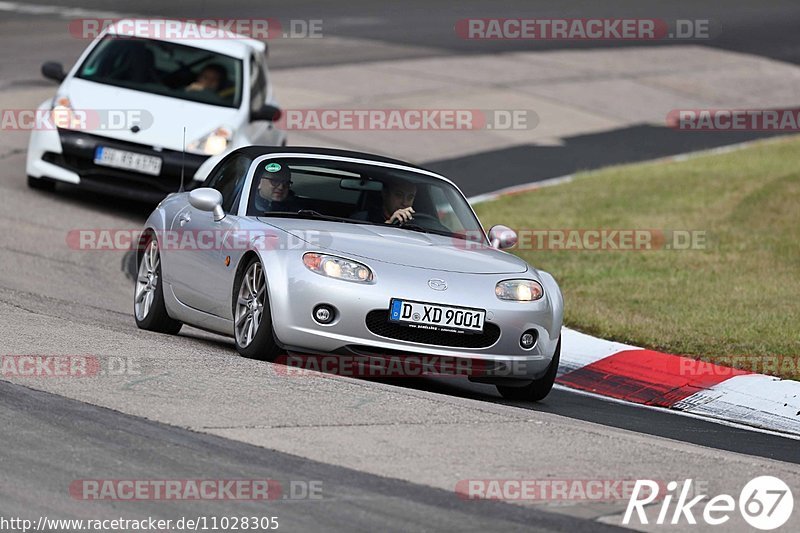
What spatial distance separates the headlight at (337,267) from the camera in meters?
8.72

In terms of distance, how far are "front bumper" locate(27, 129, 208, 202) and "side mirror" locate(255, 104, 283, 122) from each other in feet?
3.70

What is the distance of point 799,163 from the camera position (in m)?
20.5

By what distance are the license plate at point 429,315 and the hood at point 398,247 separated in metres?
0.29

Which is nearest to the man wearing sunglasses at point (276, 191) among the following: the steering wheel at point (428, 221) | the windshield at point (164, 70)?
the steering wheel at point (428, 221)

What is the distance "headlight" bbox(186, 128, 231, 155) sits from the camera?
1530 cm

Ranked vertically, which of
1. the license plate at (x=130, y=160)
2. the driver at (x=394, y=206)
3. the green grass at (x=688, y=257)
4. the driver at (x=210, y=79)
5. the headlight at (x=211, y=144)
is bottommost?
the green grass at (x=688, y=257)

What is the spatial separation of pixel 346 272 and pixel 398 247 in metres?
0.49

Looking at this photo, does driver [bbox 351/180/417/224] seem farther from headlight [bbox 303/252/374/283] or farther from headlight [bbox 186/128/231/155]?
headlight [bbox 186/128/231/155]

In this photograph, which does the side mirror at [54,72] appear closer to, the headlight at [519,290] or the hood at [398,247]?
the hood at [398,247]

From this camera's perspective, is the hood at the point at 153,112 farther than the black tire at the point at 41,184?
No

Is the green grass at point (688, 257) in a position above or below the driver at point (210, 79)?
below

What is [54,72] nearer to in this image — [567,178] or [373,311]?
[567,178]

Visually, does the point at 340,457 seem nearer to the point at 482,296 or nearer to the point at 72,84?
the point at 482,296

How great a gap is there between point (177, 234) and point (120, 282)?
117 inches
